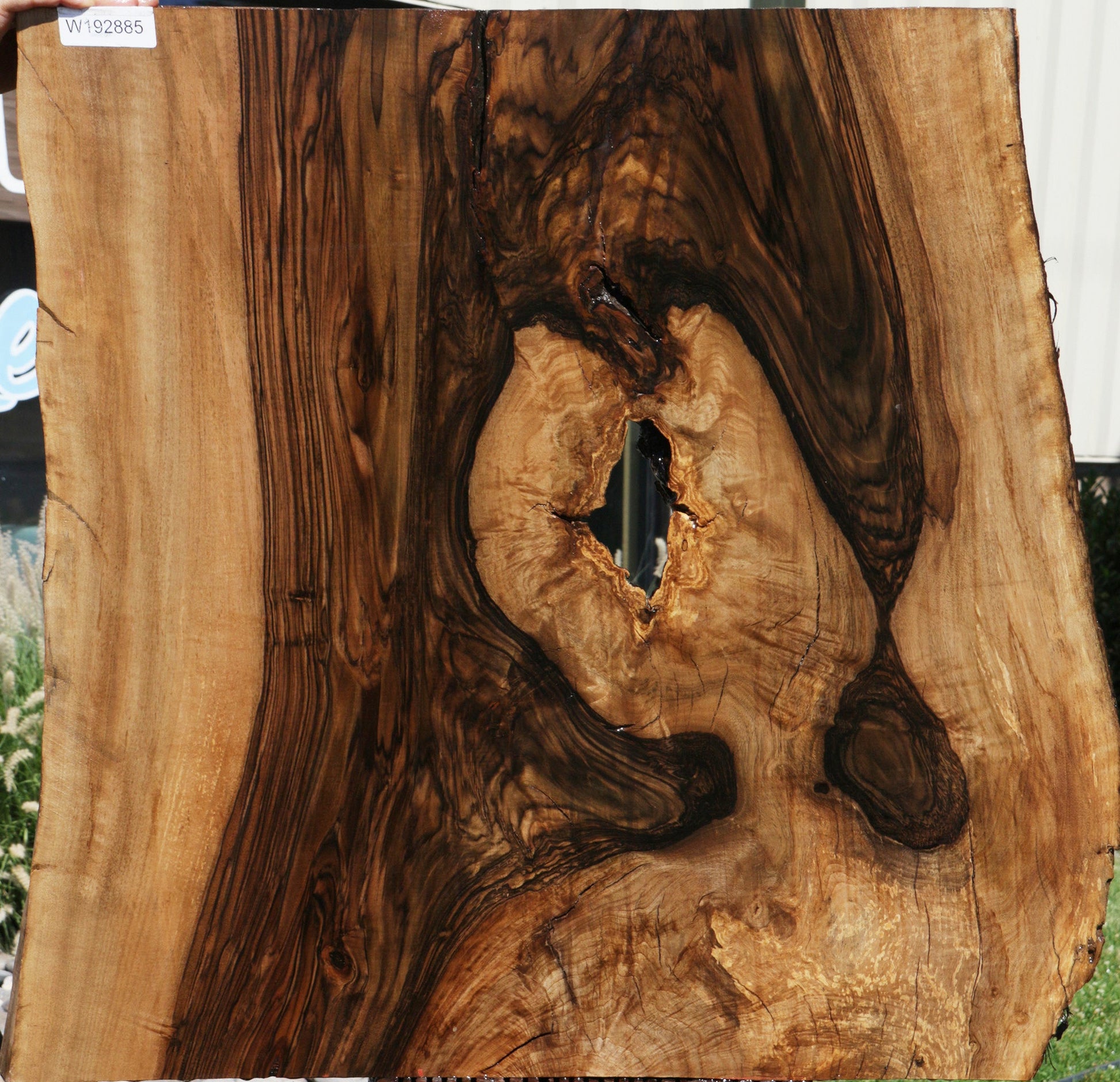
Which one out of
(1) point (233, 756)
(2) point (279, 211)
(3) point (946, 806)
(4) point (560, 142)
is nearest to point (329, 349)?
(2) point (279, 211)

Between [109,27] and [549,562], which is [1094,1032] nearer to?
[549,562]

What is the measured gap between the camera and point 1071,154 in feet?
9.32

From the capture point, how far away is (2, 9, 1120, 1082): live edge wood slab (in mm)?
909

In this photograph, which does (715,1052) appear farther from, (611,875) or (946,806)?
(946,806)

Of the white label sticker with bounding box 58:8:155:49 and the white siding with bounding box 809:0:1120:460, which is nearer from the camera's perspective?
the white label sticker with bounding box 58:8:155:49

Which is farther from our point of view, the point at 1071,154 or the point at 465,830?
the point at 1071,154

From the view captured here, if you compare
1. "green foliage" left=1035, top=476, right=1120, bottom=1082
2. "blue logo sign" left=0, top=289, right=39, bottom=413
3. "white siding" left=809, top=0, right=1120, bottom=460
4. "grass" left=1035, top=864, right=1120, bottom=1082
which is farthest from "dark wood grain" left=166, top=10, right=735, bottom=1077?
"white siding" left=809, top=0, right=1120, bottom=460

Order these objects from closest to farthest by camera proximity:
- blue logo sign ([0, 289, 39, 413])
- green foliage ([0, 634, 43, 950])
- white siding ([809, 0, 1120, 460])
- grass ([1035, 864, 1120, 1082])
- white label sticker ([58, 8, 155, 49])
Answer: white label sticker ([58, 8, 155, 49])
grass ([1035, 864, 1120, 1082])
green foliage ([0, 634, 43, 950])
blue logo sign ([0, 289, 39, 413])
white siding ([809, 0, 1120, 460])

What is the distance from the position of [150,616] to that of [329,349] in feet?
1.07

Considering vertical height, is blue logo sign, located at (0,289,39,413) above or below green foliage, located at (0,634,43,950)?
above

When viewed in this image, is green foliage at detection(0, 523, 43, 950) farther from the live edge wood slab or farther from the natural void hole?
the natural void hole

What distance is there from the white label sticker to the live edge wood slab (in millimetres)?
21

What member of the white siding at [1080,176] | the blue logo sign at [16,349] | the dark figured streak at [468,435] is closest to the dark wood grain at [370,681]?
the dark figured streak at [468,435]

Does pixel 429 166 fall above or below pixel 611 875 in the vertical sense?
above
